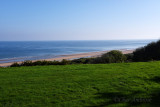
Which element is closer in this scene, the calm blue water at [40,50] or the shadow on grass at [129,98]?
the shadow on grass at [129,98]

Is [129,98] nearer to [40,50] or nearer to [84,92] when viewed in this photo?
[84,92]

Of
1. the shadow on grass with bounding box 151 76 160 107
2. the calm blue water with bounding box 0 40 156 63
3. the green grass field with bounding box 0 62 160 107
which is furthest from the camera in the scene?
the calm blue water with bounding box 0 40 156 63

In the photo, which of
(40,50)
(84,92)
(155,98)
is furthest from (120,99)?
(40,50)

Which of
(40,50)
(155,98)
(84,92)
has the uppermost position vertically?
(40,50)

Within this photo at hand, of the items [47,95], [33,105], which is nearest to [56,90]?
[47,95]

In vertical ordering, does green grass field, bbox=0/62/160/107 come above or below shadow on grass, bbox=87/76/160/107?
above

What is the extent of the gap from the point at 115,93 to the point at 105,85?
932 millimetres

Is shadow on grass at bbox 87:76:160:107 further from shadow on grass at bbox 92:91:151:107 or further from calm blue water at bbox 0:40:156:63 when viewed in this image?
calm blue water at bbox 0:40:156:63

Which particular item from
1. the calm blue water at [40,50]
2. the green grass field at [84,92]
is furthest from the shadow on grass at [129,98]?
the calm blue water at [40,50]

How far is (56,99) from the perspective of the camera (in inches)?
203

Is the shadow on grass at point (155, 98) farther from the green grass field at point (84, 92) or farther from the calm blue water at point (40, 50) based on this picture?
the calm blue water at point (40, 50)

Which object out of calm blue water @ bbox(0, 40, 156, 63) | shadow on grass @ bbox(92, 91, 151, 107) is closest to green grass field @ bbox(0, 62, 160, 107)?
shadow on grass @ bbox(92, 91, 151, 107)

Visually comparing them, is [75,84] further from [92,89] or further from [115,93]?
[115,93]

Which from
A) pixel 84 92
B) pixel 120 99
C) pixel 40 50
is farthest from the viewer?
pixel 40 50
